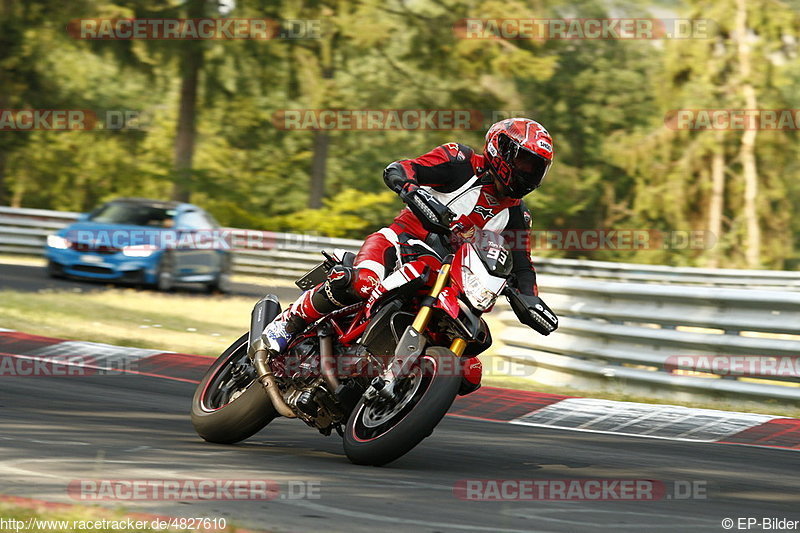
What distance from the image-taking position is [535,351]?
11539mm

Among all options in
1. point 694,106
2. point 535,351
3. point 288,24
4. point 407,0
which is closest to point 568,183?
point 694,106

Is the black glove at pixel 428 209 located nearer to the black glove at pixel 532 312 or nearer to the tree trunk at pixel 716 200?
the black glove at pixel 532 312

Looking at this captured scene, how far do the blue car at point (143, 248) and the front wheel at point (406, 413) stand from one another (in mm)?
13012

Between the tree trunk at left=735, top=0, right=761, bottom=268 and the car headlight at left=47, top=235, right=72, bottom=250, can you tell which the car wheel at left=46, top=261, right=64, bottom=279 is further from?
the tree trunk at left=735, top=0, right=761, bottom=268

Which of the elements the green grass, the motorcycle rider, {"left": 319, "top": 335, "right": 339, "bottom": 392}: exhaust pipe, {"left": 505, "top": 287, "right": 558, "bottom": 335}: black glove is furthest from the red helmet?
the green grass

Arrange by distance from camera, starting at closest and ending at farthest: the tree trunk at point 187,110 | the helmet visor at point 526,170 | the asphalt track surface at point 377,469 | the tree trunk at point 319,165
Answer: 1. the asphalt track surface at point 377,469
2. the helmet visor at point 526,170
3. the tree trunk at point 187,110
4. the tree trunk at point 319,165

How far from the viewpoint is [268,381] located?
658cm

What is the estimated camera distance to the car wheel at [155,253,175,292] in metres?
18.8

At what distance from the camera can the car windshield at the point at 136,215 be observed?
63.7ft

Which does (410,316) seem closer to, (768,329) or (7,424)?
(7,424)

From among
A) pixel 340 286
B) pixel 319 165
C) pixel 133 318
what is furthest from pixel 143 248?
pixel 319 165

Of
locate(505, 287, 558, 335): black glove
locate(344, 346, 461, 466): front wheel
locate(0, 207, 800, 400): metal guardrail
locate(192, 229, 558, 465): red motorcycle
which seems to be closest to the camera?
locate(344, 346, 461, 466): front wheel

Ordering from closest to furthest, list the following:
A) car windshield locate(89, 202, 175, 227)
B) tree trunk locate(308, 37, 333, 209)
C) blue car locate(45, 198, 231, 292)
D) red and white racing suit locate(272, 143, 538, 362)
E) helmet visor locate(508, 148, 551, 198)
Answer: helmet visor locate(508, 148, 551, 198), red and white racing suit locate(272, 143, 538, 362), blue car locate(45, 198, 231, 292), car windshield locate(89, 202, 175, 227), tree trunk locate(308, 37, 333, 209)

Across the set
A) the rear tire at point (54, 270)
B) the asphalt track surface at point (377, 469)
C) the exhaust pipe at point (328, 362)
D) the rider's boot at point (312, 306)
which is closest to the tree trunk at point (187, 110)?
the rear tire at point (54, 270)
